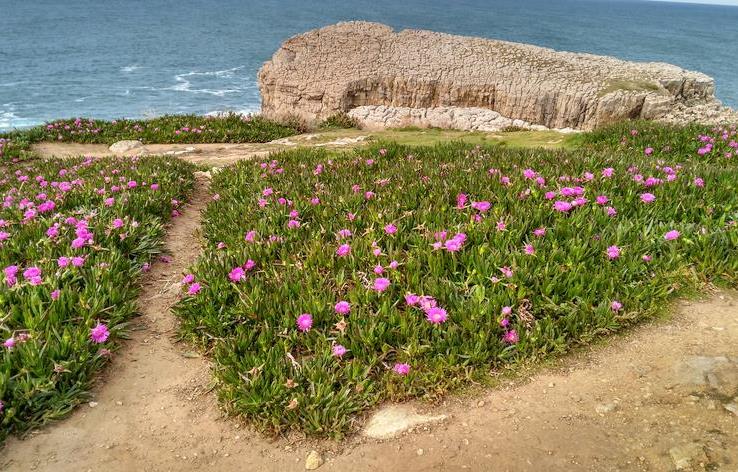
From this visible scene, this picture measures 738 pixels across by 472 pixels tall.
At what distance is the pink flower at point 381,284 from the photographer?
4949 mm

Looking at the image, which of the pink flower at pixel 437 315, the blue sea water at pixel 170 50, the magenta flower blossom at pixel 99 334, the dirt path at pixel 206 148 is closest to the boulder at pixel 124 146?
the dirt path at pixel 206 148

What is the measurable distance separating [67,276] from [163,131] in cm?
1322

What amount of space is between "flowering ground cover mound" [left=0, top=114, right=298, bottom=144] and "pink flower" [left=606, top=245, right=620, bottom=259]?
13994 millimetres

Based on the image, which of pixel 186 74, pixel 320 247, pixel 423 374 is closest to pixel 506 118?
pixel 320 247

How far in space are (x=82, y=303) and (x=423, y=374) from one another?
319cm

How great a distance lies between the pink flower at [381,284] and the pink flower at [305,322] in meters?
0.68

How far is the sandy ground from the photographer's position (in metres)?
3.51

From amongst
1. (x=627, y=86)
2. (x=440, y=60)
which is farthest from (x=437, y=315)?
(x=440, y=60)

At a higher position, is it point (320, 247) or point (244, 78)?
point (320, 247)

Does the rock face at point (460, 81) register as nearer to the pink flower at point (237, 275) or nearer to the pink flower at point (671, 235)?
the pink flower at point (671, 235)

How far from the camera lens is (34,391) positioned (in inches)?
159

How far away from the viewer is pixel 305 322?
4.66 metres

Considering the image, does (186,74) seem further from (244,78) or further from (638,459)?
(638,459)

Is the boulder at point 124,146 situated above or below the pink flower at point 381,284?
below
